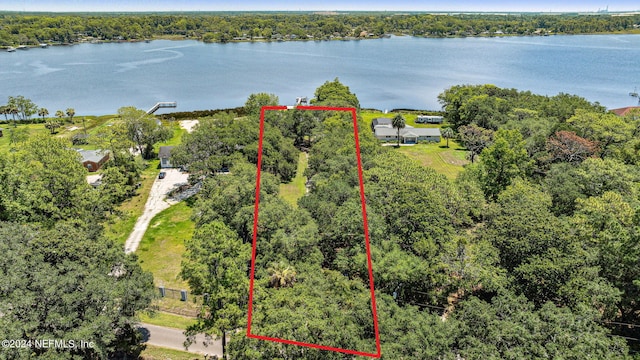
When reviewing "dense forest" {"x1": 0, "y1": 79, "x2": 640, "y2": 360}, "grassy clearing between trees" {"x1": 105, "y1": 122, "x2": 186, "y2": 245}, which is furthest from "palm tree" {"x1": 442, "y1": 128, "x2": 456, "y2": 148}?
"grassy clearing between trees" {"x1": 105, "y1": 122, "x2": 186, "y2": 245}

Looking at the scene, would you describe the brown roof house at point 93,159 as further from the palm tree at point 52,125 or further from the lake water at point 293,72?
the lake water at point 293,72

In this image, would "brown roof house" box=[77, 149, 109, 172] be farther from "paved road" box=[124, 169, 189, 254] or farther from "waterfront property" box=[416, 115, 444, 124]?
"waterfront property" box=[416, 115, 444, 124]

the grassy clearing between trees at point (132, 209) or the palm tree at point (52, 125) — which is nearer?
the grassy clearing between trees at point (132, 209)

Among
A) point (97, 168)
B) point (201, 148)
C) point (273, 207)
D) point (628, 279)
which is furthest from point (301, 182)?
point (628, 279)

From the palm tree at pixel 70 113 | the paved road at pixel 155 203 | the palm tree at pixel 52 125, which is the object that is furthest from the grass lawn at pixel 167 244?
the palm tree at pixel 70 113

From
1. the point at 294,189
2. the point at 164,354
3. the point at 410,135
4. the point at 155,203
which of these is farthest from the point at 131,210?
the point at 410,135

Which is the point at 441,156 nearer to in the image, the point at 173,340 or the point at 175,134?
the point at 175,134
